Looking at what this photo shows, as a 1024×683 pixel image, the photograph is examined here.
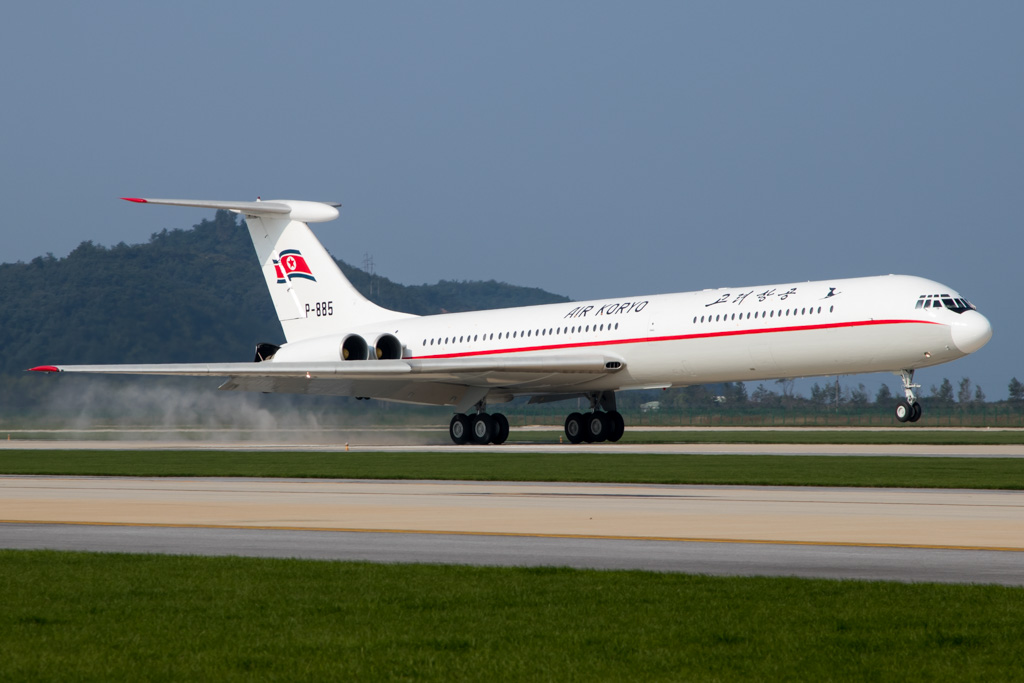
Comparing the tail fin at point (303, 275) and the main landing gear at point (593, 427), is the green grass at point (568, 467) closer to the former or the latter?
the main landing gear at point (593, 427)

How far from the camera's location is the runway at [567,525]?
35.4 ft

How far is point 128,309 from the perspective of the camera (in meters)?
65.8

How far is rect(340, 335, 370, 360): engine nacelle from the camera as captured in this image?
42406 millimetres

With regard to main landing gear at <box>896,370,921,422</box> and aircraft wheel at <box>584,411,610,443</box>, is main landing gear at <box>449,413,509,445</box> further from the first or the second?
main landing gear at <box>896,370,921,422</box>

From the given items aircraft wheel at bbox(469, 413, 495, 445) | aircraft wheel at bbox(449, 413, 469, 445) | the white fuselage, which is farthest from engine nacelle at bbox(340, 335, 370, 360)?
aircraft wheel at bbox(469, 413, 495, 445)

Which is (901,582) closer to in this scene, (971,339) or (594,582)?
(594,582)

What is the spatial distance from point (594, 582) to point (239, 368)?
30886mm

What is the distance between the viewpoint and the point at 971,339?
31891mm

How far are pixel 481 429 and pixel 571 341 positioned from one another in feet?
13.3

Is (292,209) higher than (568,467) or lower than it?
higher

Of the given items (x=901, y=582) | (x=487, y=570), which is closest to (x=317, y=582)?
(x=487, y=570)

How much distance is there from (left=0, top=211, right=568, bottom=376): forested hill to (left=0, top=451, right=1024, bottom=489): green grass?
33.1 meters

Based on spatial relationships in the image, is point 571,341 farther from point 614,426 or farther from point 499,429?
point 499,429

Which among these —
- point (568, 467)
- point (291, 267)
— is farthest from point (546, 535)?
point (291, 267)
